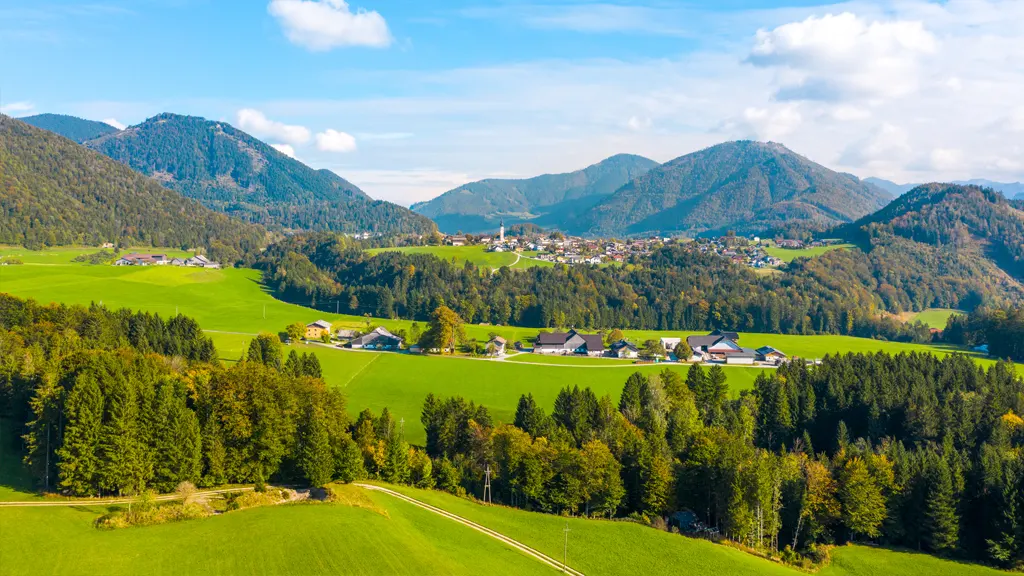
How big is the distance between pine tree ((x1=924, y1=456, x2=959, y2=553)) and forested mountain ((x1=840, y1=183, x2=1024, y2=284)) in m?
137

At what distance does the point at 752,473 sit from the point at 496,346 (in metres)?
54.8

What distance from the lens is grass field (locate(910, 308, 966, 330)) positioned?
5133 inches

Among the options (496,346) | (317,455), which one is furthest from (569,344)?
(317,455)

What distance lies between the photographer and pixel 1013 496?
1494 inches

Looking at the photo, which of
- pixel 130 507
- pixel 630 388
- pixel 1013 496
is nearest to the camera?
pixel 130 507

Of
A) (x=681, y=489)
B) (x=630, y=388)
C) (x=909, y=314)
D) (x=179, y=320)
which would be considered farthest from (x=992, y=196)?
(x=179, y=320)

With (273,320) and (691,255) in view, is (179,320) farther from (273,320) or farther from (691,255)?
(691,255)

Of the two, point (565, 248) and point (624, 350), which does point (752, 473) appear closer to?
point (624, 350)

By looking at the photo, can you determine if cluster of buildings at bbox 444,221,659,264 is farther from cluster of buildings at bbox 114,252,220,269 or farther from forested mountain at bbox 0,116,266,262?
forested mountain at bbox 0,116,266,262

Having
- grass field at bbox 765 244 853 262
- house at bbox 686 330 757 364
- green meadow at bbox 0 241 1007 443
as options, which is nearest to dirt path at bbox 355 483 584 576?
green meadow at bbox 0 241 1007 443

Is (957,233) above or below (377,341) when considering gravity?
above

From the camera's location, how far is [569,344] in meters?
94.9

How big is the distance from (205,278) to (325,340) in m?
58.4

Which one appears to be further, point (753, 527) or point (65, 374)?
point (65, 374)
